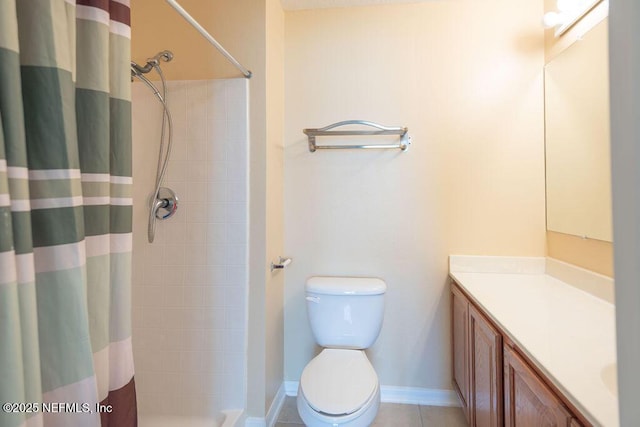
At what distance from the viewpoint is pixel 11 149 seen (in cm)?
51

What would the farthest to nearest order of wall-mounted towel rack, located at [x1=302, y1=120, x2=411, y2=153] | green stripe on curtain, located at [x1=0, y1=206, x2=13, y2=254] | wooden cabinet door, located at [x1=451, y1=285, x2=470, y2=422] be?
wall-mounted towel rack, located at [x1=302, y1=120, x2=411, y2=153] < wooden cabinet door, located at [x1=451, y1=285, x2=470, y2=422] < green stripe on curtain, located at [x1=0, y1=206, x2=13, y2=254]

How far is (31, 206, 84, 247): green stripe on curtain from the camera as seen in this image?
56 cm

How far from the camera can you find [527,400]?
3.25ft

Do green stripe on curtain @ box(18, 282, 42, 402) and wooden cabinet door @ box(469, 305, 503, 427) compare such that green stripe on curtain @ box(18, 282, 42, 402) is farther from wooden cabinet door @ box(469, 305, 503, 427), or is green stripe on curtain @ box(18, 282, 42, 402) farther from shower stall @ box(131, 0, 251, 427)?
wooden cabinet door @ box(469, 305, 503, 427)

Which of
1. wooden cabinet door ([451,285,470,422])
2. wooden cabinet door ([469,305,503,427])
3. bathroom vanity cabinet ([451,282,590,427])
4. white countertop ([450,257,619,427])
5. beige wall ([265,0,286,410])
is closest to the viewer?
white countertop ([450,257,619,427])

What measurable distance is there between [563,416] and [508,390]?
39 cm

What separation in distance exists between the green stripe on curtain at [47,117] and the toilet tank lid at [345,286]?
1446mm

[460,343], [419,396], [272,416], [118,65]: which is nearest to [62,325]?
[118,65]

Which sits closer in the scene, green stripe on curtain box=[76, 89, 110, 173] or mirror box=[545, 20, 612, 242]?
green stripe on curtain box=[76, 89, 110, 173]

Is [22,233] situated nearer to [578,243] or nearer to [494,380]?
[494,380]

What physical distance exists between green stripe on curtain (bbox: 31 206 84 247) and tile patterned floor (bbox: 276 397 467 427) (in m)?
1.73

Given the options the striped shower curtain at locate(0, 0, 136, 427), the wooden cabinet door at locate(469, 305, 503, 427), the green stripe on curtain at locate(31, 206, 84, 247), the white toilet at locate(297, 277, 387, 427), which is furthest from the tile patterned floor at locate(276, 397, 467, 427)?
the green stripe on curtain at locate(31, 206, 84, 247)

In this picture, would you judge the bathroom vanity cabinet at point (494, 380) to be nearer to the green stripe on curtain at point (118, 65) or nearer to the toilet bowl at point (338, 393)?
the toilet bowl at point (338, 393)

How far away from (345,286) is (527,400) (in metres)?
1.00
